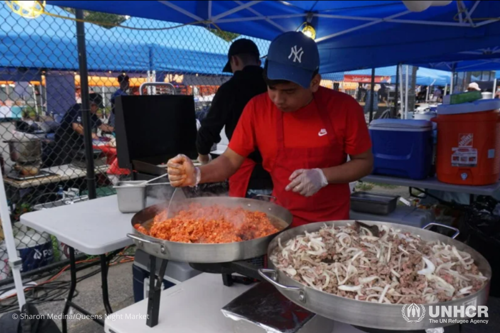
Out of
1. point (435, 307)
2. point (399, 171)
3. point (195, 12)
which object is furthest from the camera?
point (399, 171)

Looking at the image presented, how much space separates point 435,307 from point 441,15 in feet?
10.2

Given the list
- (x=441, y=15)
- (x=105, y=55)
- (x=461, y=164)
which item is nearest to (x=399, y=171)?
(x=461, y=164)

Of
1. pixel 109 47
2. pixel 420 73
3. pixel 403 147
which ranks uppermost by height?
pixel 420 73

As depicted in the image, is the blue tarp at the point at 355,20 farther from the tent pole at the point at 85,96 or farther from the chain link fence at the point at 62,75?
the tent pole at the point at 85,96

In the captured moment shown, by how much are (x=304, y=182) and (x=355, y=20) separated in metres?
2.39

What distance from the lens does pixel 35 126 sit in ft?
23.9

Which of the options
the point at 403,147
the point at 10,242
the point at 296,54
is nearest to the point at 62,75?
the point at 10,242

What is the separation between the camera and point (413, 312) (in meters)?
0.95

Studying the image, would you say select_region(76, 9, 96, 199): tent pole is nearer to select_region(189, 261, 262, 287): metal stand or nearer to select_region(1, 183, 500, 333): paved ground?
select_region(1, 183, 500, 333): paved ground

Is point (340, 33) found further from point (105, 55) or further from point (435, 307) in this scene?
point (105, 55)

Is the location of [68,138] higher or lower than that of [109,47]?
lower

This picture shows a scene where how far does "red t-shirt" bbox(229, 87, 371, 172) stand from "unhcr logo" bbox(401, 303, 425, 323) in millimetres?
1209

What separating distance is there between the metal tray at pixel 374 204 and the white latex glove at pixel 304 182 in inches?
81.6

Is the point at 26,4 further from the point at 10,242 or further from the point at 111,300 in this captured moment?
the point at 111,300
